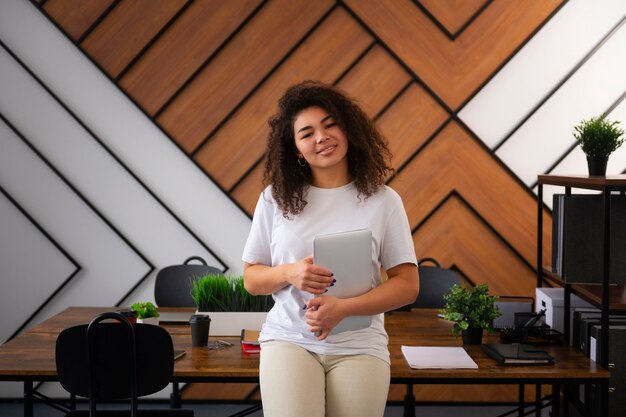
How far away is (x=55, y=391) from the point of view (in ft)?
14.1

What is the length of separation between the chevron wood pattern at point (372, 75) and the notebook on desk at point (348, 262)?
2187 mm

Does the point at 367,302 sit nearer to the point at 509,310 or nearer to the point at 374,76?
the point at 509,310

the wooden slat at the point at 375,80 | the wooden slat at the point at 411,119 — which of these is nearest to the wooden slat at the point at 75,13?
the wooden slat at the point at 375,80

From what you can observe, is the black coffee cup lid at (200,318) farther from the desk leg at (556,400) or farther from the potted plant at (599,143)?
the potted plant at (599,143)

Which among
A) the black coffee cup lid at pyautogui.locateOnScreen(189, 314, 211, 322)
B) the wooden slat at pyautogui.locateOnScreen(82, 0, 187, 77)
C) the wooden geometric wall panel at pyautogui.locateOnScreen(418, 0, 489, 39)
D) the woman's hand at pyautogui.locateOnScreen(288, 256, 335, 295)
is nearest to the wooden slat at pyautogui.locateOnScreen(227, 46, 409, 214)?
Answer: the wooden geometric wall panel at pyautogui.locateOnScreen(418, 0, 489, 39)

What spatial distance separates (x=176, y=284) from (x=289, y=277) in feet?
6.08

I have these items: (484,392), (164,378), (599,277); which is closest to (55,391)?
(164,378)

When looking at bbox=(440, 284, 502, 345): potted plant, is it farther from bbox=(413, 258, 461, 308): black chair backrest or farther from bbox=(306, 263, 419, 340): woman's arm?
bbox=(413, 258, 461, 308): black chair backrest

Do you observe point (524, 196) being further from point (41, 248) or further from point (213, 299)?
point (41, 248)

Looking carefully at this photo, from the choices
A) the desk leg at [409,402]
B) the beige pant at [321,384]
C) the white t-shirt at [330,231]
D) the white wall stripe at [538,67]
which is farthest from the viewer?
the white wall stripe at [538,67]

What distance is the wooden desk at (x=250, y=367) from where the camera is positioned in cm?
231

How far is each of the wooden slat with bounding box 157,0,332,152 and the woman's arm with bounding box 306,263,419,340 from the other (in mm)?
2350

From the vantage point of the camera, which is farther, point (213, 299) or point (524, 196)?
point (524, 196)

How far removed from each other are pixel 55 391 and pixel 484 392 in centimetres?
271
